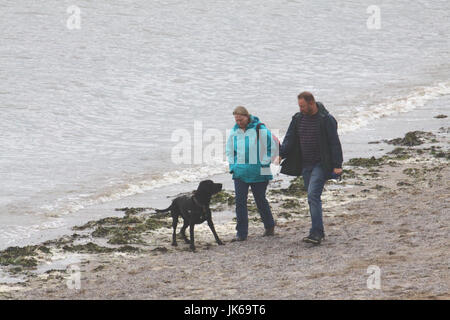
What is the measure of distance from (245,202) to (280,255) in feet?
3.43

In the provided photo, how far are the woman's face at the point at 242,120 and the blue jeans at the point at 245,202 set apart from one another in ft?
2.50

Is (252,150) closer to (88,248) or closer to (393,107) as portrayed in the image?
(88,248)

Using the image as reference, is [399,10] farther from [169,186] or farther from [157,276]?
[157,276]

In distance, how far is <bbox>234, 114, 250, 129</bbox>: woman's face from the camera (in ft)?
30.1

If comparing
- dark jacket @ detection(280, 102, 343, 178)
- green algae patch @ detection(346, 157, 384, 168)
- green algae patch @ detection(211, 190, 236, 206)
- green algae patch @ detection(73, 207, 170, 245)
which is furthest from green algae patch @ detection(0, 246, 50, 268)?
green algae patch @ detection(346, 157, 384, 168)

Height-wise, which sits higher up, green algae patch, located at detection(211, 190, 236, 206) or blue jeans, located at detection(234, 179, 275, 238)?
blue jeans, located at detection(234, 179, 275, 238)

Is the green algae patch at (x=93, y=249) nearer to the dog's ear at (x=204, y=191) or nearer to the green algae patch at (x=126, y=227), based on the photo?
the green algae patch at (x=126, y=227)

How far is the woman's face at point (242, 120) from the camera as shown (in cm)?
917

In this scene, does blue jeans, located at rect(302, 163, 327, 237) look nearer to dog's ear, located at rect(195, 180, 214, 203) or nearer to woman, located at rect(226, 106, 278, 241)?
woman, located at rect(226, 106, 278, 241)

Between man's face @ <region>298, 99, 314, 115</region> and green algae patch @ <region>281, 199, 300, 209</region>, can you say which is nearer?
man's face @ <region>298, 99, 314, 115</region>

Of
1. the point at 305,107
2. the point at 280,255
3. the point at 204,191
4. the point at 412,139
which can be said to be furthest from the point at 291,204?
the point at 412,139

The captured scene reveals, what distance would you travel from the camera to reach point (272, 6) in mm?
43406

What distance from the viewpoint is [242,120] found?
362 inches

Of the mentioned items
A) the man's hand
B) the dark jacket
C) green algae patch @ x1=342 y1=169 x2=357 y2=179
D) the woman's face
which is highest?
the woman's face
